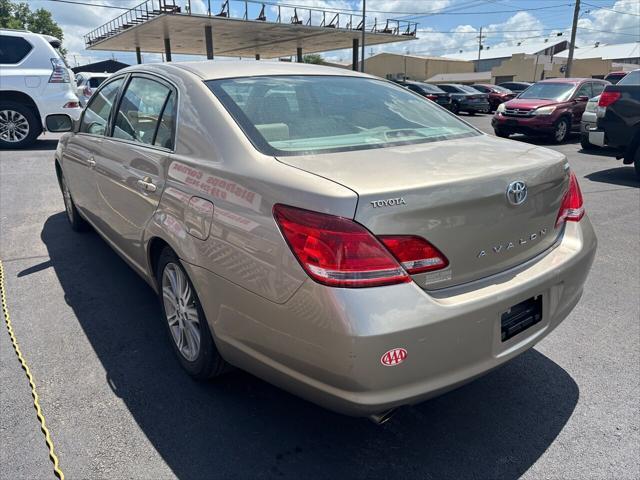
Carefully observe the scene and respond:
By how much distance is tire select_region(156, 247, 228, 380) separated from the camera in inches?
97.1

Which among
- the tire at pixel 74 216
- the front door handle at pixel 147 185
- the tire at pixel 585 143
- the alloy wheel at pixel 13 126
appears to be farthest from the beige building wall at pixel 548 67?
the front door handle at pixel 147 185

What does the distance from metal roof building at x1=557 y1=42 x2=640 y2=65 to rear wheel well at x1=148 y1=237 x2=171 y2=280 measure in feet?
246

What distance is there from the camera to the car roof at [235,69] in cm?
280

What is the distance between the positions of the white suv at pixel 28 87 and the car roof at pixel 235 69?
781 centimetres

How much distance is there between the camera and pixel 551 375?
2.79 metres

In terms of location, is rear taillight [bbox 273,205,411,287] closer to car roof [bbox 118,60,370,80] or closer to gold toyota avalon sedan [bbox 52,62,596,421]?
gold toyota avalon sedan [bbox 52,62,596,421]

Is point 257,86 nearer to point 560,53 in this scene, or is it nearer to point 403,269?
point 403,269

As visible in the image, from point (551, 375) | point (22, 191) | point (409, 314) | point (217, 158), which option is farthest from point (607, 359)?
point (22, 191)

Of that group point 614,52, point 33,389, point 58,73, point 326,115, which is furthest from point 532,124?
point 614,52

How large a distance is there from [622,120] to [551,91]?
6.06m

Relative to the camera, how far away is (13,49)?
9.80m

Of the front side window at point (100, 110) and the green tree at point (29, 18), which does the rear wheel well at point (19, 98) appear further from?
the green tree at point (29, 18)

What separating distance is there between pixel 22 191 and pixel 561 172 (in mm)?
6955

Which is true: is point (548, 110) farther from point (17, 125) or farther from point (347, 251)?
point (347, 251)
